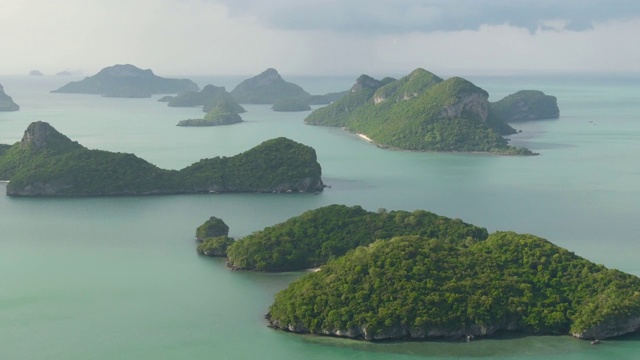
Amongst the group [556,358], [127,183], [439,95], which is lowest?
[556,358]

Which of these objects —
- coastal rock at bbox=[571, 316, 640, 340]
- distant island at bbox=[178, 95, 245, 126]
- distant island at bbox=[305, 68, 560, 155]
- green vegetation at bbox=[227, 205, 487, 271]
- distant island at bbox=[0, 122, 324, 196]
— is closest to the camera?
coastal rock at bbox=[571, 316, 640, 340]

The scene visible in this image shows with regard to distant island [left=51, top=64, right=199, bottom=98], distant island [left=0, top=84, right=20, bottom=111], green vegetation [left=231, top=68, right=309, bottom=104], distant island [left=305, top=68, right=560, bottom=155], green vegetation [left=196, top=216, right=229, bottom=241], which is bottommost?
green vegetation [left=196, top=216, right=229, bottom=241]

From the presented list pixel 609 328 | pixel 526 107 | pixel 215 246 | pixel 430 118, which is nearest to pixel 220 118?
pixel 430 118

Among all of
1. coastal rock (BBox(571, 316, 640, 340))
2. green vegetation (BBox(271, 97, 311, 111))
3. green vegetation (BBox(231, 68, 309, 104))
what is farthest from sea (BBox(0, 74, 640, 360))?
green vegetation (BBox(231, 68, 309, 104))

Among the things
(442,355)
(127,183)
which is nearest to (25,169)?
(127,183)

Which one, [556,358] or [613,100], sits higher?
[613,100]

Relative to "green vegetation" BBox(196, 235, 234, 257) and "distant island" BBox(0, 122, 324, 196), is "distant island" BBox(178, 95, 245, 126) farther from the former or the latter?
"green vegetation" BBox(196, 235, 234, 257)

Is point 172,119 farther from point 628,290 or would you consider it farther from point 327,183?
point 628,290
